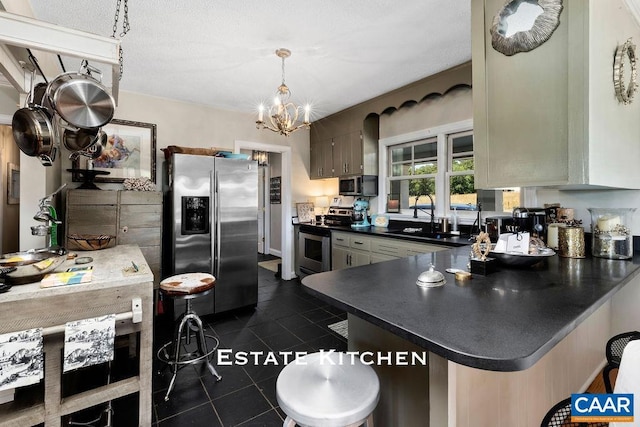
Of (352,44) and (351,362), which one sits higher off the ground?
(352,44)

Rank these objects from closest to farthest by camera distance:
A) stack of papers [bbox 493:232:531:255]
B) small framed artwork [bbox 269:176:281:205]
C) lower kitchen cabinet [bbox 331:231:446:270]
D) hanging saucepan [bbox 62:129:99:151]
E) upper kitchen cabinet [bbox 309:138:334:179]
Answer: stack of papers [bbox 493:232:531:255] → hanging saucepan [bbox 62:129:99:151] → lower kitchen cabinet [bbox 331:231:446:270] → upper kitchen cabinet [bbox 309:138:334:179] → small framed artwork [bbox 269:176:281:205]

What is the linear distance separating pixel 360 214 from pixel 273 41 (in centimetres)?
254

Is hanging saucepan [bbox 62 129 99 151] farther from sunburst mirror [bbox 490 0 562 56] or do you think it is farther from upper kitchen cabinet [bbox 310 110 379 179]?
upper kitchen cabinet [bbox 310 110 379 179]

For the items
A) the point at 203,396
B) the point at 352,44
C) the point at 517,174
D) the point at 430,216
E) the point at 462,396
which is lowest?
the point at 203,396

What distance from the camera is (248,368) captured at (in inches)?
90.1

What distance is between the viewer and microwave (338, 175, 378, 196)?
14.0 ft

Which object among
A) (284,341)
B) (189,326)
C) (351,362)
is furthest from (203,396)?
(351,362)

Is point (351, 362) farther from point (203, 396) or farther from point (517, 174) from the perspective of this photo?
point (203, 396)

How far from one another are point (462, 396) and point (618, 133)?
5.33ft

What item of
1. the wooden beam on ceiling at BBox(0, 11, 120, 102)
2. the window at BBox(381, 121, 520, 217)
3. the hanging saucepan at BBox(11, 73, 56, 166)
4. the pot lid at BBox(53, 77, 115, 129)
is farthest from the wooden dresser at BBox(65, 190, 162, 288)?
the window at BBox(381, 121, 520, 217)

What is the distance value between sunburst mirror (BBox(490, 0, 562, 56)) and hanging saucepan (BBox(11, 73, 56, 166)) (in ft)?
8.39

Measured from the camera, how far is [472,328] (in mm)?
854

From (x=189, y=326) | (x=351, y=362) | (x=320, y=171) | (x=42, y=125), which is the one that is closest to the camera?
(x=351, y=362)

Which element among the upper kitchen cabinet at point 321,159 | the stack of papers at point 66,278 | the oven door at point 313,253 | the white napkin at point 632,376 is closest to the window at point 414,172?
the upper kitchen cabinet at point 321,159
